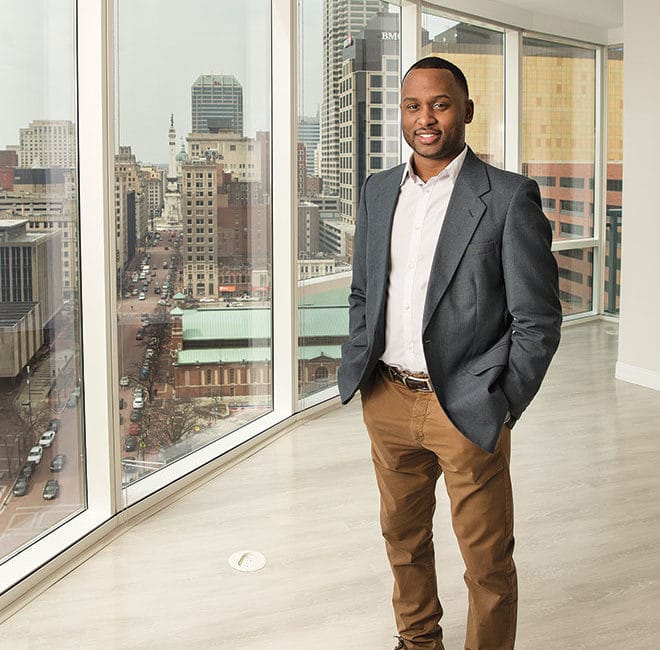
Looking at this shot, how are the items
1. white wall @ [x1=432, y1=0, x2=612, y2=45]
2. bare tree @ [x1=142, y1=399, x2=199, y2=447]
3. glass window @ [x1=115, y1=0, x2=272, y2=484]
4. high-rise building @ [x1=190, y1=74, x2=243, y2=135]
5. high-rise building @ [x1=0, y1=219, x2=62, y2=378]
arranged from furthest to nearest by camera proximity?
white wall @ [x1=432, y1=0, x2=612, y2=45] < high-rise building @ [x1=190, y1=74, x2=243, y2=135] < bare tree @ [x1=142, y1=399, x2=199, y2=447] < glass window @ [x1=115, y1=0, x2=272, y2=484] < high-rise building @ [x1=0, y1=219, x2=62, y2=378]

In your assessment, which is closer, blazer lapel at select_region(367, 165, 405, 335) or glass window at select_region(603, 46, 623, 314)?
blazer lapel at select_region(367, 165, 405, 335)

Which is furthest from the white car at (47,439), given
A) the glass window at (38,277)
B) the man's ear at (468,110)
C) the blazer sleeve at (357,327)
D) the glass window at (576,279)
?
the glass window at (576,279)

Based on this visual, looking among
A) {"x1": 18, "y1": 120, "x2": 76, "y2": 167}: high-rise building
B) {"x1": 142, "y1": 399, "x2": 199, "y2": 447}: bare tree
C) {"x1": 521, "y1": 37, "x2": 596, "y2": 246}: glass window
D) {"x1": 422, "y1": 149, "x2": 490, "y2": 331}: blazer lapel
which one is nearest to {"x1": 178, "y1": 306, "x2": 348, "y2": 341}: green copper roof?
{"x1": 142, "y1": 399, "x2": 199, "y2": 447}: bare tree

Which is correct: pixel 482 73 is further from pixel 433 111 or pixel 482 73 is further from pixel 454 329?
pixel 454 329

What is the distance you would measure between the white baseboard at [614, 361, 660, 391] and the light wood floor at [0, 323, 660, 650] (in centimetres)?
123

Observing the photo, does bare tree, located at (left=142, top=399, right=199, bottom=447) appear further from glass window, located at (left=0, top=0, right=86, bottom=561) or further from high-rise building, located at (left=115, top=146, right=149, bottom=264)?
high-rise building, located at (left=115, top=146, right=149, bottom=264)

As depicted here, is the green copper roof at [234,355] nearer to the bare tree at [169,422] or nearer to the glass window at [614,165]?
the bare tree at [169,422]

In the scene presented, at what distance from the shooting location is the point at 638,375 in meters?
5.90

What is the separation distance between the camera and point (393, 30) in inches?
227

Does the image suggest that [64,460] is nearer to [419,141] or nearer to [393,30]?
[419,141]

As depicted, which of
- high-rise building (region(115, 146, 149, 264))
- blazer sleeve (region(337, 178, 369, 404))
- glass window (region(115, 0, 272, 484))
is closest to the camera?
blazer sleeve (region(337, 178, 369, 404))

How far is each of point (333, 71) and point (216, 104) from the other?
124 cm

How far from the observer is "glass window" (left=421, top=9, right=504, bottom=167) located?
21.7 ft

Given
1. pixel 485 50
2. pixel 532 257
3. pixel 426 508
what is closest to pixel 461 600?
pixel 426 508
